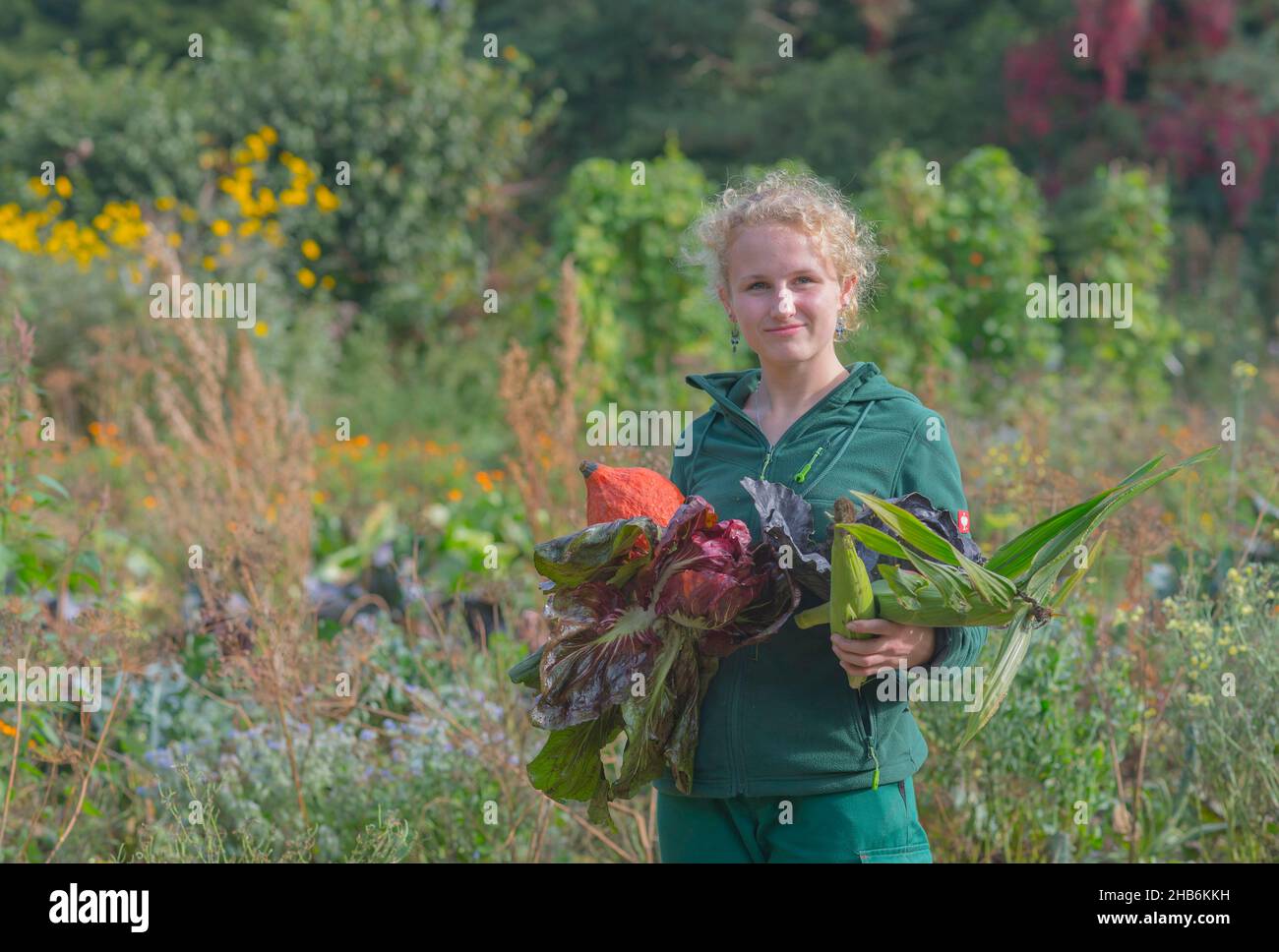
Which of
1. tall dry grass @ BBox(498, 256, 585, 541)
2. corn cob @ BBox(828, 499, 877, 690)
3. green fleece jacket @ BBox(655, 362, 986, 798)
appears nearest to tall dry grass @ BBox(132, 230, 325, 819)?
tall dry grass @ BBox(498, 256, 585, 541)

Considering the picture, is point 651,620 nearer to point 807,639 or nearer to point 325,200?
point 807,639

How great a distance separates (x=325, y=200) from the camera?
936 cm

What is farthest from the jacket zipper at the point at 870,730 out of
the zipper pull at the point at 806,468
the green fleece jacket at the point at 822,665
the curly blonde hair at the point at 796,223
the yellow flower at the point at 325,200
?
the yellow flower at the point at 325,200

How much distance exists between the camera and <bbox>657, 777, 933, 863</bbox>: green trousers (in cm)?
187

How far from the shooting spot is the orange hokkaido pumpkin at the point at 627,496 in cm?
193

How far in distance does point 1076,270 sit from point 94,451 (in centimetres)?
625

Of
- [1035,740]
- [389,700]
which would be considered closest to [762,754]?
[1035,740]

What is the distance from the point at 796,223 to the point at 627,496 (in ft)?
1.52

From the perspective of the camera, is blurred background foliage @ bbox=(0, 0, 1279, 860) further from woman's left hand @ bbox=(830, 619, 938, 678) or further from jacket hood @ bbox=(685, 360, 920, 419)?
woman's left hand @ bbox=(830, 619, 938, 678)

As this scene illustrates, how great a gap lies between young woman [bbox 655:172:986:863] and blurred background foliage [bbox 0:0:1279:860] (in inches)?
16.6

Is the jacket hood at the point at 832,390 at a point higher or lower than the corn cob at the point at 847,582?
higher

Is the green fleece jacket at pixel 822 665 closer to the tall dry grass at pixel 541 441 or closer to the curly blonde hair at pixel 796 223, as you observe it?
the curly blonde hair at pixel 796 223

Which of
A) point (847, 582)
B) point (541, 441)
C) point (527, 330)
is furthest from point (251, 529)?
point (527, 330)

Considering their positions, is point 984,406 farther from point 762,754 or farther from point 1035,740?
point 762,754
